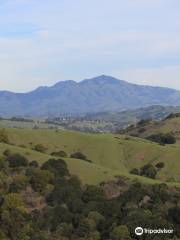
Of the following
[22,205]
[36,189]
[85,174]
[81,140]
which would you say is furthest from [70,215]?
[81,140]

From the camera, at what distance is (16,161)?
107 meters

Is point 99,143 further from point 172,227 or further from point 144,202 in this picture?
point 172,227

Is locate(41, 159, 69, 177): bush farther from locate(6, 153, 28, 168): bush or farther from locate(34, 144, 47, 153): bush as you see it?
locate(34, 144, 47, 153): bush

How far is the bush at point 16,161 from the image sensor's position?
349ft

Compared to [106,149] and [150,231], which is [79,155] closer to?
[106,149]

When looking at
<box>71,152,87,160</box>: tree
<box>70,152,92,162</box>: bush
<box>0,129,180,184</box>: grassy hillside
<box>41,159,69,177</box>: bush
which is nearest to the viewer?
<box>41,159,69,177</box>: bush

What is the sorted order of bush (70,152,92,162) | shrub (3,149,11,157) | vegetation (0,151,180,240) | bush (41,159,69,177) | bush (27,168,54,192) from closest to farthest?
vegetation (0,151,180,240)
bush (27,168,54,192)
bush (41,159,69,177)
shrub (3,149,11,157)
bush (70,152,92,162)

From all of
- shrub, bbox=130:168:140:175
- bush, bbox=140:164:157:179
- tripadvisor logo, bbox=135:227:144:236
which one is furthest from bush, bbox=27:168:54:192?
shrub, bbox=130:168:140:175

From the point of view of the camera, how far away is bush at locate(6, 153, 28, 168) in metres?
106

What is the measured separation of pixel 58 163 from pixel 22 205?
20320mm

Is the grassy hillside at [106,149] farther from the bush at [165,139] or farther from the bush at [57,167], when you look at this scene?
the bush at [165,139]

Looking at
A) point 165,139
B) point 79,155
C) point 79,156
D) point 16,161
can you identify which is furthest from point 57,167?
point 165,139

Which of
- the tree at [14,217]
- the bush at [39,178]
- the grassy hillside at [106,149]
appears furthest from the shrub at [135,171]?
the tree at [14,217]

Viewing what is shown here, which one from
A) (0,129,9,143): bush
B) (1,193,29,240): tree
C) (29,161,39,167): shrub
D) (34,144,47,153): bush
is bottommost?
(1,193,29,240): tree
